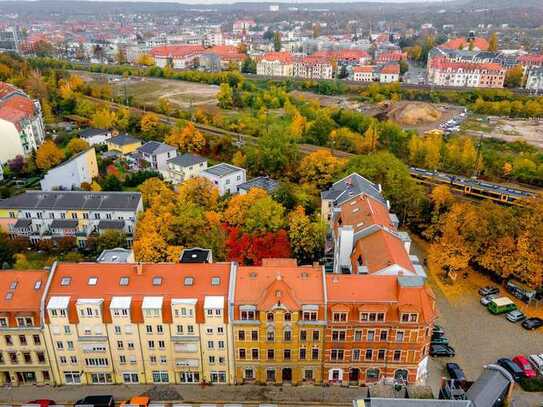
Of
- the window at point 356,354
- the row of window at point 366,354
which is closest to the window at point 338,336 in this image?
the row of window at point 366,354

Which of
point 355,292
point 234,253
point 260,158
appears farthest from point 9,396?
point 260,158

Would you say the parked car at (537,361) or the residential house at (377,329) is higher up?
the residential house at (377,329)

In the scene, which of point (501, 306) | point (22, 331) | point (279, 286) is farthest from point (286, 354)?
point (501, 306)

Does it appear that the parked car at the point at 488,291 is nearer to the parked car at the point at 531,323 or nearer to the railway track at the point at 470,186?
the parked car at the point at 531,323

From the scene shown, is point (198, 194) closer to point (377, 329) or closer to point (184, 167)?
point (184, 167)

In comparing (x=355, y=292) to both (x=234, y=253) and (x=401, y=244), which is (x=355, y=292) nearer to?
(x=401, y=244)
